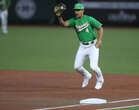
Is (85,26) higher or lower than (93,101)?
higher

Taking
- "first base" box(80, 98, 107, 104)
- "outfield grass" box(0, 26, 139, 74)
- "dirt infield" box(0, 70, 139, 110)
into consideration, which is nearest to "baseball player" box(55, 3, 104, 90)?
"dirt infield" box(0, 70, 139, 110)

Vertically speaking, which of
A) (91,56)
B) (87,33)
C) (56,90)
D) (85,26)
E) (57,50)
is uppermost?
(85,26)

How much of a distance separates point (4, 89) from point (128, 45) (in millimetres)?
12130

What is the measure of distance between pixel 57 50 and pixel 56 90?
957 cm

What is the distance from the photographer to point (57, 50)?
21.1 meters

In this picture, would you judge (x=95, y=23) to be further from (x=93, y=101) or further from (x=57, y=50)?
(x=57, y=50)

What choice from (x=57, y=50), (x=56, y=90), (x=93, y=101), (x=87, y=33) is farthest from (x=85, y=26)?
(x=57, y=50)

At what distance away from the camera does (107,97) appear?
10641 millimetres

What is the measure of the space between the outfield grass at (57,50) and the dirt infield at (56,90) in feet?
5.31

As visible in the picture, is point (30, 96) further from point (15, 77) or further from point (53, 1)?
point (53, 1)

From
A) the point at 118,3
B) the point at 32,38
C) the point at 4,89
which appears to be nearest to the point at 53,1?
the point at 118,3

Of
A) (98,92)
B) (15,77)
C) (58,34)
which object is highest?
(98,92)

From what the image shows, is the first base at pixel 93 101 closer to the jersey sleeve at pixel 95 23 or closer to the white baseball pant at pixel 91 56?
the white baseball pant at pixel 91 56

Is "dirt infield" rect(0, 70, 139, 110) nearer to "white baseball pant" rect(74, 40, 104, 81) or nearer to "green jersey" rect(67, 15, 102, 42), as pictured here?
"white baseball pant" rect(74, 40, 104, 81)
